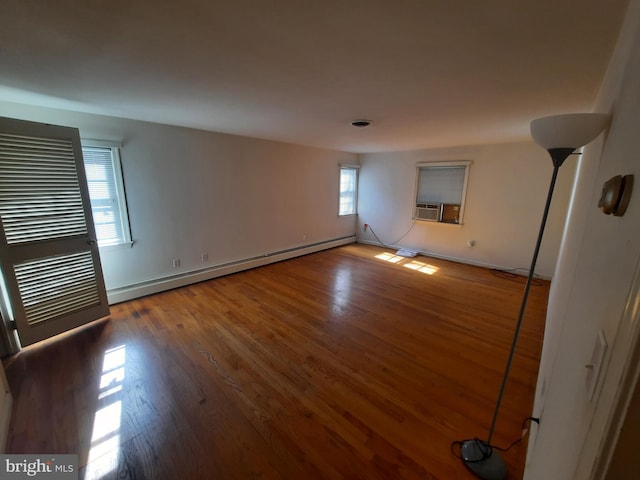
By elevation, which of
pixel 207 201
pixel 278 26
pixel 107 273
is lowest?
pixel 107 273

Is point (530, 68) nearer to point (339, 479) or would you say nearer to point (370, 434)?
point (370, 434)

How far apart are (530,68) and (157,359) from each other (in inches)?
136

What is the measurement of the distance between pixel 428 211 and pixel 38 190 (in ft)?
18.2

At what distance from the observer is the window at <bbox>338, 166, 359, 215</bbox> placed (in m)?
5.97

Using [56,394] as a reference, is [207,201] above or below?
above

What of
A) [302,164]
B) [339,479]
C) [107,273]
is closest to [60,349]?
[107,273]

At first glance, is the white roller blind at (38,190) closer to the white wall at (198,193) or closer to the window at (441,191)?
the white wall at (198,193)

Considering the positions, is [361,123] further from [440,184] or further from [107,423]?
[107,423]

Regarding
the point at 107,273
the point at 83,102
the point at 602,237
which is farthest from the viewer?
the point at 107,273

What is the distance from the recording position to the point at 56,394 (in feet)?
6.04

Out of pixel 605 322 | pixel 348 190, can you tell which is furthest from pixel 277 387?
pixel 348 190

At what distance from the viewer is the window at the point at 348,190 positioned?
19.6 ft

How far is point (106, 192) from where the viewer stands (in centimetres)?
295

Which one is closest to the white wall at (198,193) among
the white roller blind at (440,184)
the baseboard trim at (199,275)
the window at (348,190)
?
the baseboard trim at (199,275)
